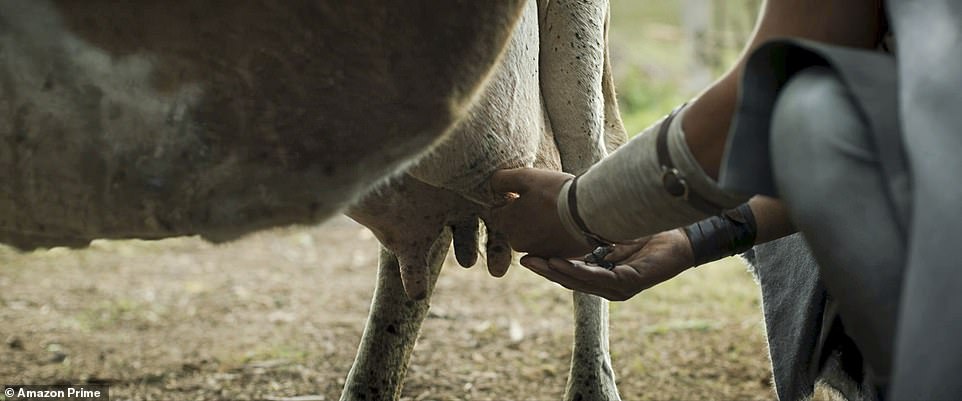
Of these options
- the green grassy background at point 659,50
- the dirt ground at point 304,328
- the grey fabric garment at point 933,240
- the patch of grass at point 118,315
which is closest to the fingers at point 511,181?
the grey fabric garment at point 933,240

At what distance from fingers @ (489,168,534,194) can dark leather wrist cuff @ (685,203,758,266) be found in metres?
0.36

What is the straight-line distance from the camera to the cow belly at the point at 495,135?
8.23 feet

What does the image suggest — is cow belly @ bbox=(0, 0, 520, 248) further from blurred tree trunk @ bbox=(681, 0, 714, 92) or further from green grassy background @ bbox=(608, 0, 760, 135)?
blurred tree trunk @ bbox=(681, 0, 714, 92)

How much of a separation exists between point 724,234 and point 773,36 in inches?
21.2

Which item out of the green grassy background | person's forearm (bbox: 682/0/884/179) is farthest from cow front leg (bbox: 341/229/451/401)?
the green grassy background

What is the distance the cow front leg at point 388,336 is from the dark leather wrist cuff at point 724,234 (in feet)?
3.48

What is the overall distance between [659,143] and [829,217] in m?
0.30

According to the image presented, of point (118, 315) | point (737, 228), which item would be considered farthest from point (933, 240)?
point (118, 315)

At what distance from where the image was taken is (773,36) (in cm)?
168

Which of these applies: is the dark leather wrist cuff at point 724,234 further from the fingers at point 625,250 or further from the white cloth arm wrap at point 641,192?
the white cloth arm wrap at point 641,192

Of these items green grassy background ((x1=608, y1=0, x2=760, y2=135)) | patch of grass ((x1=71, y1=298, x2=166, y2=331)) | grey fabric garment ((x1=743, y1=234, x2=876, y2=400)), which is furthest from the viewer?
green grassy background ((x1=608, y1=0, x2=760, y2=135))

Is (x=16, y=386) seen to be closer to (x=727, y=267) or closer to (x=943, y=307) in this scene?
(x=943, y=307)

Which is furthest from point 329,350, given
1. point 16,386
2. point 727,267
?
point 727,267

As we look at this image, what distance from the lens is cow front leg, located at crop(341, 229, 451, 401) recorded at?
10.3 ft
